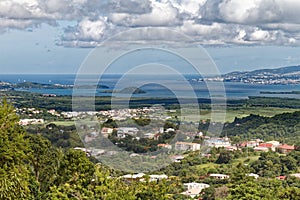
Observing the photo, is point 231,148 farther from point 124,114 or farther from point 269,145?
point 124,114

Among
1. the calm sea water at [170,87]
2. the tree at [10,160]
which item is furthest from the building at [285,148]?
the tree at [10,160]

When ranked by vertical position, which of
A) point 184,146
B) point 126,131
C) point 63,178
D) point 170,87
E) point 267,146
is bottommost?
point 267,146

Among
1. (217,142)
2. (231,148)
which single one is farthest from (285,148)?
(217,142)

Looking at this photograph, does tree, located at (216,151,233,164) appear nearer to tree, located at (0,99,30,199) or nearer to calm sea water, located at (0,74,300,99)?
calm sea water, located at (0,74,300,99)

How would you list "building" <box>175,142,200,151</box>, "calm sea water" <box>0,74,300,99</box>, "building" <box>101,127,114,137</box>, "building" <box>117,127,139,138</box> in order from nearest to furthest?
"calm sea water" <box>0,74,300,99</box> → "building" <box>117,127,139,138</box> → "building" <box>101,127,114,137</box> → "building" <box>175,142,200,151</box>

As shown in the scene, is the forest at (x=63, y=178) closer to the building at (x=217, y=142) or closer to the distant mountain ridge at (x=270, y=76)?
the building at (x=217, y=142)

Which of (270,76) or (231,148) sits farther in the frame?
(270,76)

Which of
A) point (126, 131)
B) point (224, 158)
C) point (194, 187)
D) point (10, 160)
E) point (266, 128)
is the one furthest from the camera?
point (266, 128)

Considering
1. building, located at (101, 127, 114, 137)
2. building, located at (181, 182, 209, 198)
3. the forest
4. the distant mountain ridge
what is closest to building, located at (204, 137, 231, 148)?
building, located at (181, 182, 209, 198)

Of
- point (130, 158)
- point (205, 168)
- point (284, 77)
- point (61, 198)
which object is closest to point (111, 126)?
point (130, 158)

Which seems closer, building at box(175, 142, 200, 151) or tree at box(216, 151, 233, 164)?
building at box(175, 142, 200, 151)

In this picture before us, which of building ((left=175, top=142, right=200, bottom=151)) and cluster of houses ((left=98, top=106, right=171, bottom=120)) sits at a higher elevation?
cluster of houses ((left=98, top=106, right=171, bottom=120))
